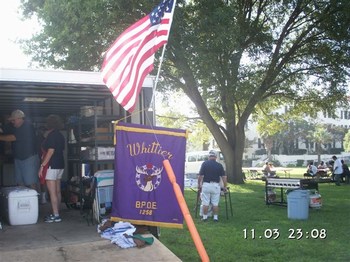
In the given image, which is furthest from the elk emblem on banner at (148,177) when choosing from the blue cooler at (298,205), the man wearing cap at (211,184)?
the blue cooler at (298,205)

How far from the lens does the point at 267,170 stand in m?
24.3

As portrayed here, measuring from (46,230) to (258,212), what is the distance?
22.5ft

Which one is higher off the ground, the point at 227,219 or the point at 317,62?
the point at 317,62

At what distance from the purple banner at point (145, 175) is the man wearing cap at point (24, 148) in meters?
2.47

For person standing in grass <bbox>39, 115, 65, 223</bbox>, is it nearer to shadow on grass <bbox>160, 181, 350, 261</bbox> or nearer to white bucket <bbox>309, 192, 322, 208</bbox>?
shadow on grass <bbox>160, 181, 350, 261</bbox>

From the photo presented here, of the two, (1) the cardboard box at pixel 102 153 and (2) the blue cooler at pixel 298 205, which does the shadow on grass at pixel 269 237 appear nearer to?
(2) the blue cooler at pixel 298 205

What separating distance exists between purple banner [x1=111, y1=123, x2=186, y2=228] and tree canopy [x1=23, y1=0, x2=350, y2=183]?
8.69m

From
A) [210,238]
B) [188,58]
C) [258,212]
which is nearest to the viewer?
[210,238]

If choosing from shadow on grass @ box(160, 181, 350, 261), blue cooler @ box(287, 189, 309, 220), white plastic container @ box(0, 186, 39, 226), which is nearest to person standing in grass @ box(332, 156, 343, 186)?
shadow on grass @ box(160, 181, 350, 261)

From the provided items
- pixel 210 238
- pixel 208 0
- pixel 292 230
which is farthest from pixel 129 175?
pixel 208 0

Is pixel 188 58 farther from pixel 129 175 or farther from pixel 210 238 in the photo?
pixel 129 175

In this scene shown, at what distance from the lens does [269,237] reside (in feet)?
27.3

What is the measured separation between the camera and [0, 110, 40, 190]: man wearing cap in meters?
7.55

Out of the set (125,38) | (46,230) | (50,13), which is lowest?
(46,230)
